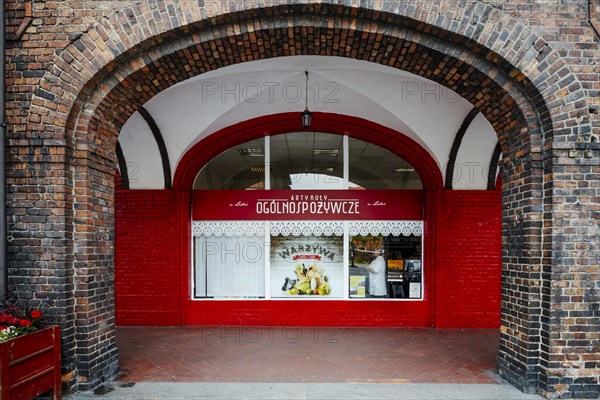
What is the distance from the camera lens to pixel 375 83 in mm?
6457

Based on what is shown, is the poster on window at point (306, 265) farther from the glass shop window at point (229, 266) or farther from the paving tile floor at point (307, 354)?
the paving tile floor at point (307, 354)

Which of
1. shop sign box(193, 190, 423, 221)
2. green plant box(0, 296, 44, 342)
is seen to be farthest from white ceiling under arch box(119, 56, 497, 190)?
green plant box(0, 296, 44, 342)

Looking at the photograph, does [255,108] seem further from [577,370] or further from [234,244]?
[577,370]

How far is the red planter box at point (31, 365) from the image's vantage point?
139 inches

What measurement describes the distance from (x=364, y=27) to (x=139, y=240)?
547 centimetres

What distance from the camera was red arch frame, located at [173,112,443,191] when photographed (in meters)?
7.55

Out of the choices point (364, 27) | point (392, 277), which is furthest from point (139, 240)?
point (364, 27)

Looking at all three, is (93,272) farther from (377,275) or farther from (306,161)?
(377,275)

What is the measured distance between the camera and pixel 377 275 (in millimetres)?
7797

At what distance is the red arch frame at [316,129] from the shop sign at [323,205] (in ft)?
1.74

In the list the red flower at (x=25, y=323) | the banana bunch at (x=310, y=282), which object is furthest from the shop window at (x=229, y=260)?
the red flower at (x=25, y=323)

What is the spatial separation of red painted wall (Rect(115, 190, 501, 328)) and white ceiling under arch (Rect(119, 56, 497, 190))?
1.45 feet

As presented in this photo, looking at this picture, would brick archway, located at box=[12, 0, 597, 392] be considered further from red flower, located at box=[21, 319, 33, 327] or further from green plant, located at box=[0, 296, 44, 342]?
red flower, located at box=[21, 319, 33, 327]

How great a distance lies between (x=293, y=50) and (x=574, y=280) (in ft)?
13.4
